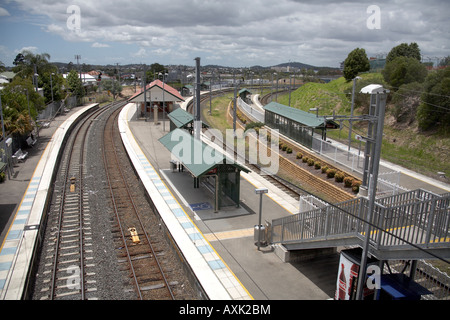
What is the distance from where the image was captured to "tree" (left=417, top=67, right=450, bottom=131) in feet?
81.0

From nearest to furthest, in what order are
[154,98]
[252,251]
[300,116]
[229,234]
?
1. [252,251]
2. [229,234]
3. [300,116]
4. [154,98]

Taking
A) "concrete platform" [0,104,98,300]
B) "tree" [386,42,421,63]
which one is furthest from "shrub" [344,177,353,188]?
"tree" [386,42,421,63]

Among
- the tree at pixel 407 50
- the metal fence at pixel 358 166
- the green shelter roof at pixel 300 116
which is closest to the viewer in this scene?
the metal fence at pixel 358 166

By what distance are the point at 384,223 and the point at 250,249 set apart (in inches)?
206

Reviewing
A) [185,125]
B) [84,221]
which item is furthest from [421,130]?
[84,221]

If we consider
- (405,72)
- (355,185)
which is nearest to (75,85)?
(405,72)

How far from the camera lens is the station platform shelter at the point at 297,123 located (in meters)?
24.8

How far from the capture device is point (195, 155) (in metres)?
17.4

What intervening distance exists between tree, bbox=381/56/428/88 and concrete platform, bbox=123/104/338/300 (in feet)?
66.1

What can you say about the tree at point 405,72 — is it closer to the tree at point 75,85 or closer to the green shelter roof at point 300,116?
the green shelter roof at point 300,116

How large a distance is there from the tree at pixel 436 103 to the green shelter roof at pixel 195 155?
16.7 m

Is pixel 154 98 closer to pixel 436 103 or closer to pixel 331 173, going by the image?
pixel 331 173

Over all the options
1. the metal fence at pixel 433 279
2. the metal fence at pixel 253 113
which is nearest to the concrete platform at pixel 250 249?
the metal fence at pixel 433 279

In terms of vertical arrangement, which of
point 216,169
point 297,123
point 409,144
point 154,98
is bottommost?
point 409,144
